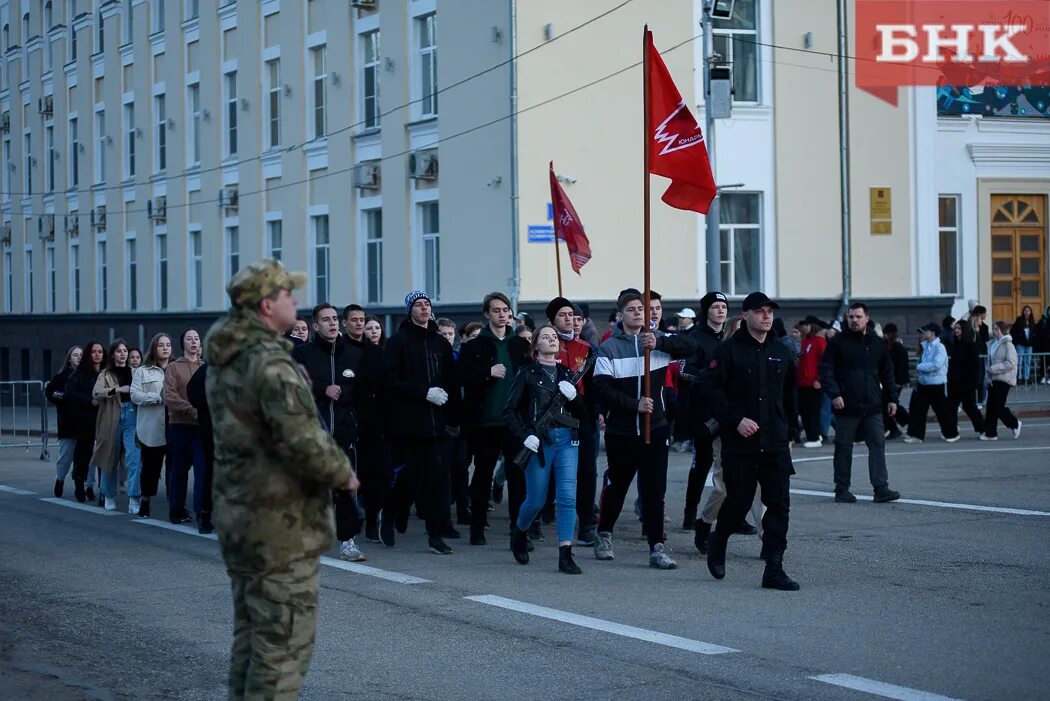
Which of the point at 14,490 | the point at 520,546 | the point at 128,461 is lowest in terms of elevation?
the point at 14,490

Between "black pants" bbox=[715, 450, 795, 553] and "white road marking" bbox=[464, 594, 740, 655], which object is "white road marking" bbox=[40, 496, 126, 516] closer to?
"white road marking" bbox=[464, 594, 740, 655]

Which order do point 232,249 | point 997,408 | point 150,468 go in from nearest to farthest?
point 150,468 → point 997,408 → point 232,249

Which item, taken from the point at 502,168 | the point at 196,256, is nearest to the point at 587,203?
the point at 502,168

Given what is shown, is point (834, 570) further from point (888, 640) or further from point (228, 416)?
point (228, 416)

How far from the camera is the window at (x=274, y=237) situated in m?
34.9

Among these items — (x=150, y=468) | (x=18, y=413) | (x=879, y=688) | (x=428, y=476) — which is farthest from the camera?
(x=18, y=413)

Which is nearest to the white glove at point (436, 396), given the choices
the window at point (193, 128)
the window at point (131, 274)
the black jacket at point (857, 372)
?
the black jacket at point (857, 372)

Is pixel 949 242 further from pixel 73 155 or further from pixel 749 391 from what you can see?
pixel 73 155

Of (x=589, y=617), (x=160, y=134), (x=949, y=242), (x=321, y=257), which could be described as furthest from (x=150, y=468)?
(x=160, y=134)

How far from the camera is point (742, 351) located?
10195 mm

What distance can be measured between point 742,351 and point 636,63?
57.9ft

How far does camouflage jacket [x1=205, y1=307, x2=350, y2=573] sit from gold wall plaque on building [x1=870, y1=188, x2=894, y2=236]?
24.7 m

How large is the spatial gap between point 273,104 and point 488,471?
23548 mm

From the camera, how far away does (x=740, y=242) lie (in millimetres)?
28625
